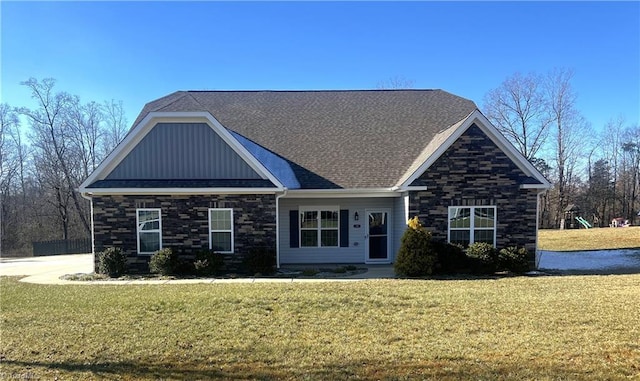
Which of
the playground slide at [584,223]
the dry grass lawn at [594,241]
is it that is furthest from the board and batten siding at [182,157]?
the playground slide at [584,223]

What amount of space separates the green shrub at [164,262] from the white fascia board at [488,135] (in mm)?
8001

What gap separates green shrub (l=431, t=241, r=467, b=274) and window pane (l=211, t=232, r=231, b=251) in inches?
272

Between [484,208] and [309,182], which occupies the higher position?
[309,182]

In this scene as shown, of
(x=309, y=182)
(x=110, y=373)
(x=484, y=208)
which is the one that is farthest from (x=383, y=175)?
(x=110, y=373)

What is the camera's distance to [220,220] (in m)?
13.5

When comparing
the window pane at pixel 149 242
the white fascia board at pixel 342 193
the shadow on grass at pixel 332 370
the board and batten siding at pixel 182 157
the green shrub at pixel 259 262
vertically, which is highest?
the board and batten siding at pixel 182 157

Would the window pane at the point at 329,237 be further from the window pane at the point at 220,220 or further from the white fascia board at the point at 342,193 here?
the window pane at the point at 220,220

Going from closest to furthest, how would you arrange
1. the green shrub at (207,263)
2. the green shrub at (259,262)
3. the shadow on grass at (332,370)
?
the shadow on grass at (332,370) < the green shrub at (207,263) < the green shrub at (259,262)

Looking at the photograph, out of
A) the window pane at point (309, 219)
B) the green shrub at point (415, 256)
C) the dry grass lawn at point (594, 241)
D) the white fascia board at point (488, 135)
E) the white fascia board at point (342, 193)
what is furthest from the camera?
the dry grass lawn at point (594, 241)

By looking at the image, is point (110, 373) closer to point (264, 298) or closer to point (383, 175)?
point (264, 298)

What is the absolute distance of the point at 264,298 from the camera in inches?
343

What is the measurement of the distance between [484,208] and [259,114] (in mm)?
11114

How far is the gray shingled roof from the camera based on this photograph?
15.6m

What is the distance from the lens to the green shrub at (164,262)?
42.2 ft
